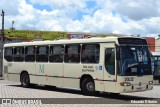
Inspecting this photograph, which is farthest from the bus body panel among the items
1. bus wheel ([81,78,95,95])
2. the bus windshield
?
bus wheel ([81,78,95,95])

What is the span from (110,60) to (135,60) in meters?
1.11

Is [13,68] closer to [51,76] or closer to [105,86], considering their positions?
[51,76]

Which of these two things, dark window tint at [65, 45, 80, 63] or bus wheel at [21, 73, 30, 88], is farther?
bus wheel at [21, 73, 30, 88]

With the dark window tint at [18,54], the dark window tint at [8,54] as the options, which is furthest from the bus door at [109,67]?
the dark window tint at [8,54]

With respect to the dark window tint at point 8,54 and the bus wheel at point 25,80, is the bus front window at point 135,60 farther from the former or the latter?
the dark window tint at point 8,54

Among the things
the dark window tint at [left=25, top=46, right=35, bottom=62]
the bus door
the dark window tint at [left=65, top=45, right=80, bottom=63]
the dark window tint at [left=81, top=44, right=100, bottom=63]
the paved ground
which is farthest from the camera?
the dark window tint at [left=25, top=46, right=35, bottom=62]

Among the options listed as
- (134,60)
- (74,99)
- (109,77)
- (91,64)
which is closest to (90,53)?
(91,64)

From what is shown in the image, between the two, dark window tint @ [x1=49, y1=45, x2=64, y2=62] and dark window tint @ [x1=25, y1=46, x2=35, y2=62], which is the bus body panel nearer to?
dark window tint @ [x1=49, y1=45, x2=64, y2=62]

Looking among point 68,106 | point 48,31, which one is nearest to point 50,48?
point 68,106

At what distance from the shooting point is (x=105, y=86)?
17.6 meters

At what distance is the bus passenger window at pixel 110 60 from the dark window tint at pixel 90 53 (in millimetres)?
715

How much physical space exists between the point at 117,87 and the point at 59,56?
5280 mm

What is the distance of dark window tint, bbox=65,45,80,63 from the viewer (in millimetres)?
19764

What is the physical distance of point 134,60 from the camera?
A: 17359mm
